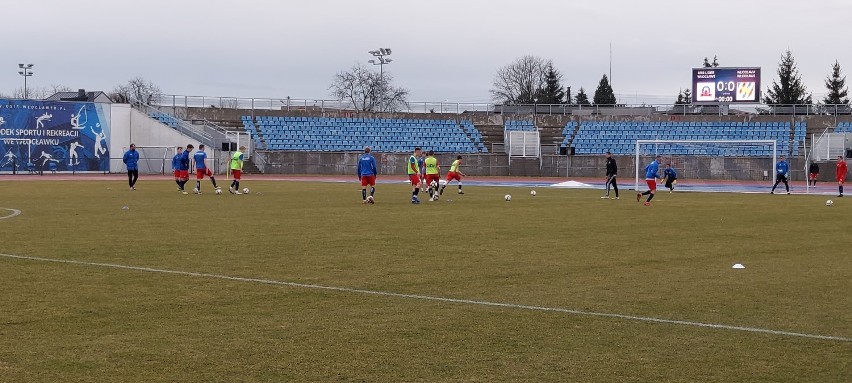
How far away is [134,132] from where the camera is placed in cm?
6175

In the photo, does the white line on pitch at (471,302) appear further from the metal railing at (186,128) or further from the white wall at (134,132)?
the white wall at (134,132)

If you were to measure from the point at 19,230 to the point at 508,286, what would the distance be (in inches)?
411

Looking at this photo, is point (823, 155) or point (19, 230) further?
point (823, 155)

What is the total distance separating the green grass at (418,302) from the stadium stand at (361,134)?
47.2m

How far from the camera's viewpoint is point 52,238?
15.7m

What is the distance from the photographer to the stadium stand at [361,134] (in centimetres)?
6694

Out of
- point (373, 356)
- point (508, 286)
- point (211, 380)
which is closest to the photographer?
point (211, 380)

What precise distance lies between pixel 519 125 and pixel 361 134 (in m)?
12.2

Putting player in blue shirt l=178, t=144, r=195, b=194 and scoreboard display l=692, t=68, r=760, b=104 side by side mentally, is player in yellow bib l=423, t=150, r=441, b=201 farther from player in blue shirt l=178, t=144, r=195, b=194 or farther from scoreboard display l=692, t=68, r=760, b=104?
scoreboard display l=692, t=68, r=760, b=104

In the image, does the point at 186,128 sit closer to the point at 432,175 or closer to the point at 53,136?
the point at 53,136

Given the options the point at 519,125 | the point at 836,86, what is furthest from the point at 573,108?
the point at 836,86

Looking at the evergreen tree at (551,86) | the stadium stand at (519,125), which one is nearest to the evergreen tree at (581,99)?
the evergreen tree at (551,86)

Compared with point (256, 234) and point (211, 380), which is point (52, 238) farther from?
point (211, 380)

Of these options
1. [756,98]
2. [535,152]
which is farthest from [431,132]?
[756,98]
